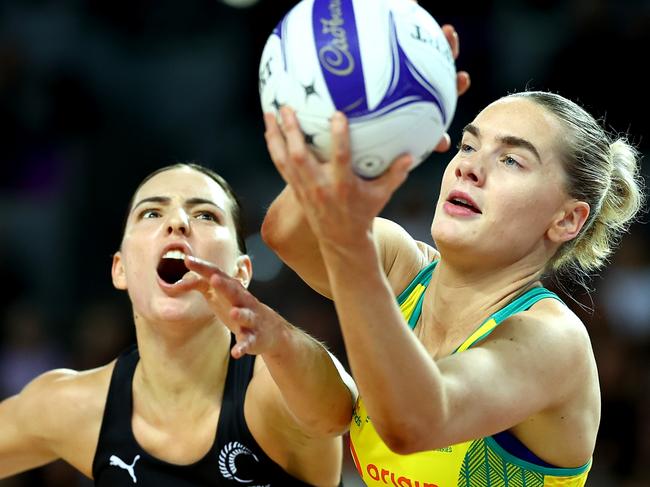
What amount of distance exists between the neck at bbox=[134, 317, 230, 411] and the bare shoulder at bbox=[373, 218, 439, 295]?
0.73 meters

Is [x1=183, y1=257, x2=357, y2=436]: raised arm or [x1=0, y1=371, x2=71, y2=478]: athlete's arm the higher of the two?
[x1=183, y1=257, x2=357, y2=436]: raised arm

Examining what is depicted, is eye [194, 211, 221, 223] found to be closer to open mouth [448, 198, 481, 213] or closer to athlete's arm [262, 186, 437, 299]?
athlete's arm [262, 186, 437, 299]

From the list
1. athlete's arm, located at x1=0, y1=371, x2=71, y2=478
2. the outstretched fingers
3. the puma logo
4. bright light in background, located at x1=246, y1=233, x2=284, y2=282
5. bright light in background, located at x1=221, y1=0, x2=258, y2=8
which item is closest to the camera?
the outstretched fingers

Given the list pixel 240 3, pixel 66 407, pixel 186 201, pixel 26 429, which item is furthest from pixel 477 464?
pixel 240 3

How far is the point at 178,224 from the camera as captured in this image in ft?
10.6

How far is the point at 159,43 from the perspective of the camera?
8.22 meters

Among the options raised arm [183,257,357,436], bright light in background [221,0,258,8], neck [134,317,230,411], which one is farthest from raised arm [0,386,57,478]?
bright light in background [221,0,258,8]

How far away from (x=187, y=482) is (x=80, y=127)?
16.5 feet

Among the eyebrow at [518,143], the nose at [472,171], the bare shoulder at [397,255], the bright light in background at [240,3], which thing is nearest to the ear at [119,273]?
the bare shoulder at [397,255]

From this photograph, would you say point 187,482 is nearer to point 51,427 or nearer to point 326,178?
point 51,427

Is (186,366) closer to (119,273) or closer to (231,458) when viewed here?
(231,458)

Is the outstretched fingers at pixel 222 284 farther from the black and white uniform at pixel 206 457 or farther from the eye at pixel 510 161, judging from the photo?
the black and white uniform at pixel 206 457

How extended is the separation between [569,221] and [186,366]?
1.43 m

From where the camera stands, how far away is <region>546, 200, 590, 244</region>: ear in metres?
2.70
